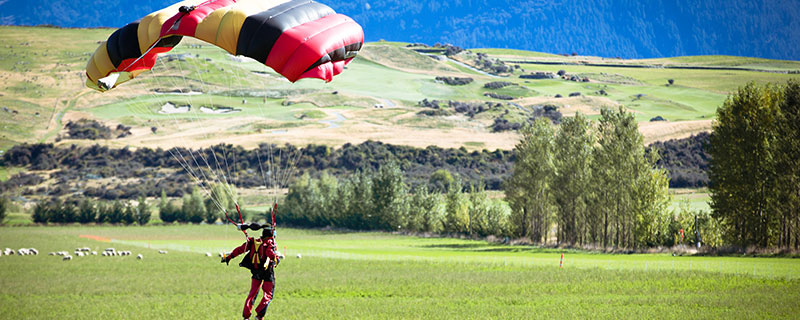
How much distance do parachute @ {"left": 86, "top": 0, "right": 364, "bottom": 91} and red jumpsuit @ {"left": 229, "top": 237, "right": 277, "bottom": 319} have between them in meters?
4.40

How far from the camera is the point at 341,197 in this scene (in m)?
113

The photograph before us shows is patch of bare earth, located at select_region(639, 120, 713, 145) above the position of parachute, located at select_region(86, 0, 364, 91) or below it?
above

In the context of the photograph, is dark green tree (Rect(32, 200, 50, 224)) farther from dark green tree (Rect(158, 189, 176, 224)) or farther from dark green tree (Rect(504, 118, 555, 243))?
dark green tree (Rect(504, 118, 555, 243))

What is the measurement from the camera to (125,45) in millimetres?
22062

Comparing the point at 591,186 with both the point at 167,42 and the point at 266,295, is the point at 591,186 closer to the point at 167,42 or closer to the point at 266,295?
the point at 167,42

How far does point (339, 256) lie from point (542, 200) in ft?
79.6

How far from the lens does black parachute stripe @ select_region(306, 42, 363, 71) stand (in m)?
20.3

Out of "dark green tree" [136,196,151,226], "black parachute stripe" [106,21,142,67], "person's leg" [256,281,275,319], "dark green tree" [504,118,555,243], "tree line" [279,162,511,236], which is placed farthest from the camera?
"dark green tree" [136,196,151,226]

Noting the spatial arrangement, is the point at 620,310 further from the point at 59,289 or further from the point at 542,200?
the point at 542,200

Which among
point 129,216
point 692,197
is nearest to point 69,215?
point 129,216

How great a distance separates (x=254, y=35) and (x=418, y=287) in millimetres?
22148

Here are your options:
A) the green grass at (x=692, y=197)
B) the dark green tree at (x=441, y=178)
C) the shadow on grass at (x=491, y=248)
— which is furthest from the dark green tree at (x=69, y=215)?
the green grass at (x=692, y=197)

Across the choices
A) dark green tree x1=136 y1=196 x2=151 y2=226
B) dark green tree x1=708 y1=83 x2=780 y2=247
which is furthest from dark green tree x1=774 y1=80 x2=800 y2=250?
dark green tree x1=136 y1=196 x2=151 y2=226

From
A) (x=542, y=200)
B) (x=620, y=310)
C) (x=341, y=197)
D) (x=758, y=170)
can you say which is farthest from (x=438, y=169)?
(x=620, y=310)
